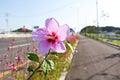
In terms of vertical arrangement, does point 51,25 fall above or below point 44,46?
above

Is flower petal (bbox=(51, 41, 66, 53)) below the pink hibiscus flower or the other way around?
below

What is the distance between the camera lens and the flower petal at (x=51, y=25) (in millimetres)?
2049

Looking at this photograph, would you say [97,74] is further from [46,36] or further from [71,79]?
[46,36]

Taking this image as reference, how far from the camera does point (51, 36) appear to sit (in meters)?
2.06

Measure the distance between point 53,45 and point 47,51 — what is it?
5 cm

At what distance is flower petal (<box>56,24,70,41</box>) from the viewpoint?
80.5 inches

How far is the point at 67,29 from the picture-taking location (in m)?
2.04

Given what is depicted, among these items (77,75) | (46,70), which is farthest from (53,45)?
(77,75)

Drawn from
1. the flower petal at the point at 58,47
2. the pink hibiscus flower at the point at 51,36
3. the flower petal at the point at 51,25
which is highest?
the flower petal at the point at 51,25

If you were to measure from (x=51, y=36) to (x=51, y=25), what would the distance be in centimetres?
7

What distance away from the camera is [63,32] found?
2.05 metres

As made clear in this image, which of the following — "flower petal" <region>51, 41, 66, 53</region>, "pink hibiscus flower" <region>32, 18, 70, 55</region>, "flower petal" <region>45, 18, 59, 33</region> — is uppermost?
"flower petal" <region>45, 18, 59, 33</region>

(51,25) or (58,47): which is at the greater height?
(51,25)

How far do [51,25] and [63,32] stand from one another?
9cm
